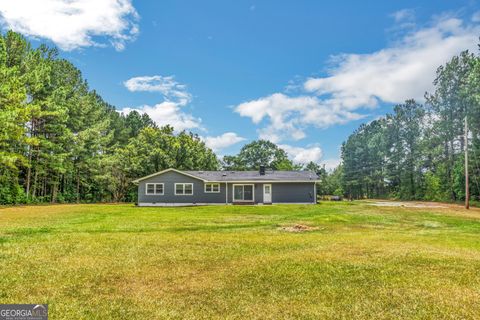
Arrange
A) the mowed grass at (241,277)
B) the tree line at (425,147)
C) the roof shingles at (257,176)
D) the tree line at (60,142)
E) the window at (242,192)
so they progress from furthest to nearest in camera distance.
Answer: the tree line at (425,147), the window at (242,192), the roof shingles at (257,176), the tree line at (60,142), the mowed grass at (241,277)

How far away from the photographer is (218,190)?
31.0 metres

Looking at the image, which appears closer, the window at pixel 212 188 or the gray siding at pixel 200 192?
the gray siding at pixel 200 192

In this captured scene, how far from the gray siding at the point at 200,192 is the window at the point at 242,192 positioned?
73cm

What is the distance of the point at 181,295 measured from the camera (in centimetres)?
483

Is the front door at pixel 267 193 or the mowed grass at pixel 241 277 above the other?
the front door at pixel 267 193

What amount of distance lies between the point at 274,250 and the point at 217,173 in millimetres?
25908

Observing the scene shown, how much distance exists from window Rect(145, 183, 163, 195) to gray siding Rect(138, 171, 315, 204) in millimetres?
270

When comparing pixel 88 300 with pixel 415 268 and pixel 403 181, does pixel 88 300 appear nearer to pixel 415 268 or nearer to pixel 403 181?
pixel 415 268

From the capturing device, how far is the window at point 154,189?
30.7 m

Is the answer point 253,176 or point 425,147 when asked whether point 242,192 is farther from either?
point 425,147

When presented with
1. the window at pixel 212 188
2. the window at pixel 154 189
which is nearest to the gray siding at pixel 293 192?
the window at pixel 212 188

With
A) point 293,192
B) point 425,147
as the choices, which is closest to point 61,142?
point 293,192

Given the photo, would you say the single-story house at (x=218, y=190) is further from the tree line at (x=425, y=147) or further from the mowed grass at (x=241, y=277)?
the mowed grass at (x=241, y=277)

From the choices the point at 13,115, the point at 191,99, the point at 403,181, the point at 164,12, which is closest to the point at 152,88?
the point at 191,99
